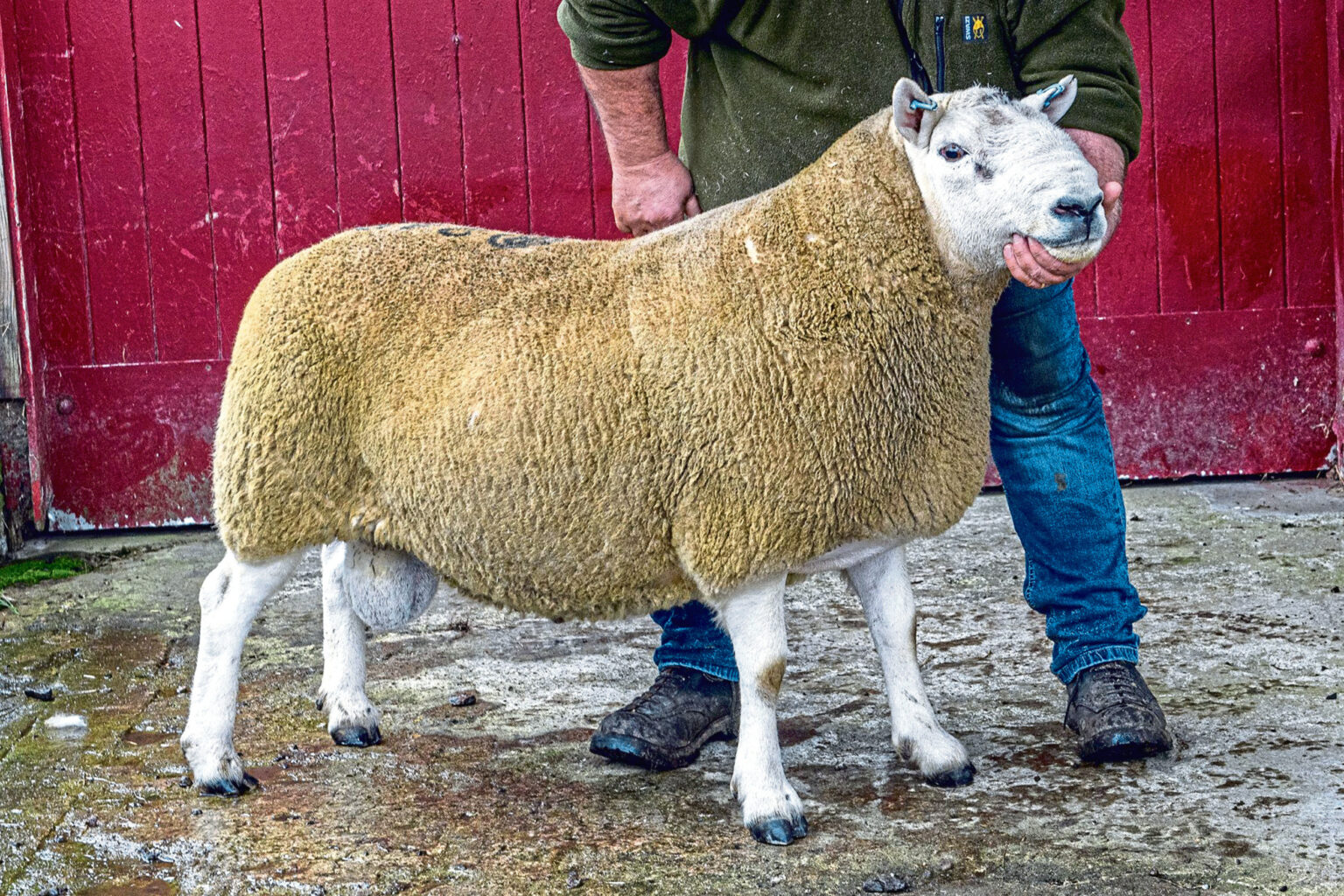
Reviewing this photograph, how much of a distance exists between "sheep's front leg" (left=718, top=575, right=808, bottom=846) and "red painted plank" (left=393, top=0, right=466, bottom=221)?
9.78 feet

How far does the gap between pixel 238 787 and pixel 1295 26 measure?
14.0 feet

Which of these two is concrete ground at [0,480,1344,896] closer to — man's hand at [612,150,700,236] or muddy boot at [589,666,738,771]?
muddy boot at [589,666,738,771]

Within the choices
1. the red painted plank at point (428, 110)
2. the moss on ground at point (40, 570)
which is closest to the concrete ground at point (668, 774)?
the moss on ground at point (40, 570)

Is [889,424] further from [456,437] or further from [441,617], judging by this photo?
[441,617]

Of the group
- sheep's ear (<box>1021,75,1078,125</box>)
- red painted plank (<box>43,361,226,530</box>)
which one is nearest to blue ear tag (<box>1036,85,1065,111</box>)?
sheep's ear (<box>1021,75,1078,125</box>)

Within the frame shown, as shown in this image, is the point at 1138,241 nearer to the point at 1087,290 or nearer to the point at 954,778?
the point at 1087,290

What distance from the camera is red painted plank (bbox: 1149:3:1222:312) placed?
5148 mm

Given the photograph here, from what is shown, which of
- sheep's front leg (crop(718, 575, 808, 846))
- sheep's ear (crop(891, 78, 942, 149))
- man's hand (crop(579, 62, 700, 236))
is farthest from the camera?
man's hand (crop(579, 62, 700, 236))

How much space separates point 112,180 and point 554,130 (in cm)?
157

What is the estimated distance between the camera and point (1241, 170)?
17.1ft

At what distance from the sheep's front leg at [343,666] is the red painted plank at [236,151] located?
2.27 m

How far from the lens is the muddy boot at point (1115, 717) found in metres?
2.83

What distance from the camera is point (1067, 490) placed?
3117 millimetres

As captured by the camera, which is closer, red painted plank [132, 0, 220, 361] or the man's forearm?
the man's forearm
